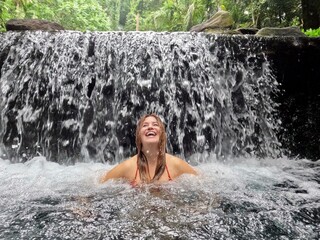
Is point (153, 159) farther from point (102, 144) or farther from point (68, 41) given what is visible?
point (68, 41)

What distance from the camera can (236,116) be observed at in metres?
5.97

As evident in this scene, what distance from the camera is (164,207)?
3.10 metres

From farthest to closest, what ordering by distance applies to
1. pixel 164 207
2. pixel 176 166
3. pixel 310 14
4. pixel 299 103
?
pixel 310 14, pixel 299 103, pixel 176 166, pixel 164 207

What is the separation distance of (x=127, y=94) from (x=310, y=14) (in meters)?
5.06

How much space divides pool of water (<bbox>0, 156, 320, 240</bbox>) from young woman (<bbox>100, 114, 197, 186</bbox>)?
99mm

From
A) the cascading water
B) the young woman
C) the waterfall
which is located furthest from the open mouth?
the waterfall

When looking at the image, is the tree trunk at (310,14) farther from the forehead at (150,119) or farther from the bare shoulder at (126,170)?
the bare shoulder at (126,170)

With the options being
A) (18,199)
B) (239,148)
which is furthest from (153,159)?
(239,148)

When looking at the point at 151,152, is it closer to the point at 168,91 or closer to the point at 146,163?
the point at 146,163

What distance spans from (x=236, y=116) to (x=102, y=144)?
2247mm

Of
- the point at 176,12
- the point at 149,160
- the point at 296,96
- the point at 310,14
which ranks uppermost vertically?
the point at 176,12

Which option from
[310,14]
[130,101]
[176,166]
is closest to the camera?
[176,166]

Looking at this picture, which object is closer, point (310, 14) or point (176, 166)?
point (176, 166)

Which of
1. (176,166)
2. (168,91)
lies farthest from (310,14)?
(176,166)
